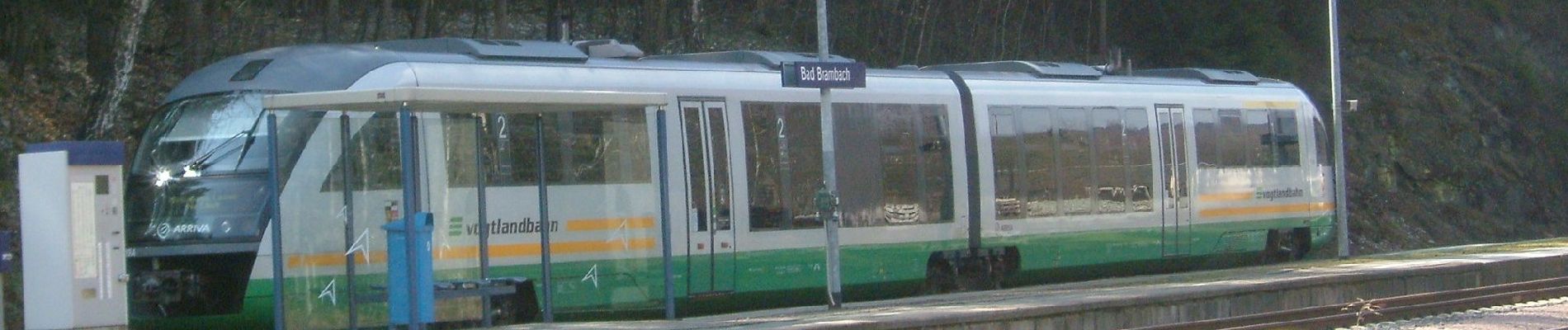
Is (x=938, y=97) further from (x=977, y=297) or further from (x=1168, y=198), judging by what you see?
(x=1168, y=198)

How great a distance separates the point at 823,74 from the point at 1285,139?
1054 cm

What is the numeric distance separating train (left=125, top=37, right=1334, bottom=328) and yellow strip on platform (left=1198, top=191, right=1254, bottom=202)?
0.10 metres

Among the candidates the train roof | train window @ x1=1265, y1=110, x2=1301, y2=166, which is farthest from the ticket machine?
train window @ x1=1265, y1=110, x2=1301, y2=166

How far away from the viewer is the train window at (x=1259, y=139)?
77.3 ft

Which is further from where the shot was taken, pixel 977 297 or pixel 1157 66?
pixel 1157 66

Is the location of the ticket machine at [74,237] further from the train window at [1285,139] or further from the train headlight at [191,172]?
the train window at [1285,139]

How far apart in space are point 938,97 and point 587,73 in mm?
4501

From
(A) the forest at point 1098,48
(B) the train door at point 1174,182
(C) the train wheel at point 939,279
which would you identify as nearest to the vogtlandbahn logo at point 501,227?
(A) the forest at point 1098,48

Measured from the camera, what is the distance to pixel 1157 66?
41344 mm

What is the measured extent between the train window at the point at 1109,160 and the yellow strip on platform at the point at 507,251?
7177mm

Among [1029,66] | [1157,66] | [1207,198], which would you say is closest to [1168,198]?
[1207,198]

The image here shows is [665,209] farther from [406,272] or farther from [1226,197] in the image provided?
[1226,197]

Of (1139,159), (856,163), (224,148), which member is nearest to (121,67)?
(224,148)

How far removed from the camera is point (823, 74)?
1565cm
